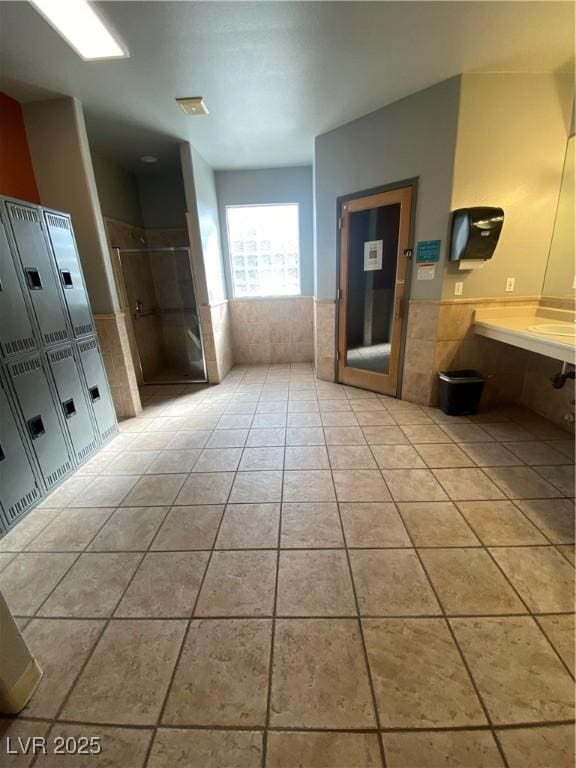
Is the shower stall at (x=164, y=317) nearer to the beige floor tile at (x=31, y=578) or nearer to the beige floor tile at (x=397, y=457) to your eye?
the beige floor tile at (x=397, y=457)

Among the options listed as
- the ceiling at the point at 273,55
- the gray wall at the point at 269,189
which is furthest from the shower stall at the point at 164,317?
the ceiling at the point at 273,55

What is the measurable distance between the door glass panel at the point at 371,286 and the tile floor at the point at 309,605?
1.38 meters

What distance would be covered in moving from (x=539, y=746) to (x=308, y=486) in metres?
1.33

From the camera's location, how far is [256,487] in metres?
2.03

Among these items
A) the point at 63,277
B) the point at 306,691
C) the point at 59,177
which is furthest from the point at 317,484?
the point at 59,177

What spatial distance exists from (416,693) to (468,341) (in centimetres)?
266

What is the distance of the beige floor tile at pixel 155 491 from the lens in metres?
1.94

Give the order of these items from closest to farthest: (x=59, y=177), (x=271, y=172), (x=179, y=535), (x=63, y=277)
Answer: (x=179, y=535) < (x=63, y=277) < (x=59, y=177) < (x=271, y=172)

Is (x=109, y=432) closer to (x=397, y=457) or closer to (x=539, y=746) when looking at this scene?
(x=397, y=457)

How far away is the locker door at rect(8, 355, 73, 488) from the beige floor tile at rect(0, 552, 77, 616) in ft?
1.95

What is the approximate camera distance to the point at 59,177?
8.34ft

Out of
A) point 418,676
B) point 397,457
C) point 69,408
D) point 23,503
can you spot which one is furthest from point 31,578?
point 397,457

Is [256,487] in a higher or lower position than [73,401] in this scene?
lower

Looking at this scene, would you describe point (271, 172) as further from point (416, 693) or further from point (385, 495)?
point (416, 693)
